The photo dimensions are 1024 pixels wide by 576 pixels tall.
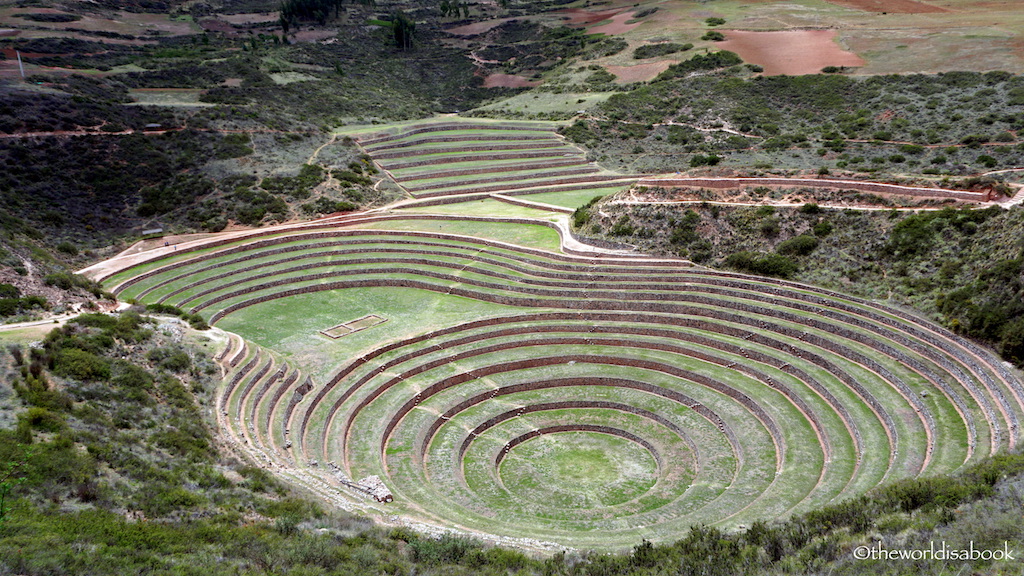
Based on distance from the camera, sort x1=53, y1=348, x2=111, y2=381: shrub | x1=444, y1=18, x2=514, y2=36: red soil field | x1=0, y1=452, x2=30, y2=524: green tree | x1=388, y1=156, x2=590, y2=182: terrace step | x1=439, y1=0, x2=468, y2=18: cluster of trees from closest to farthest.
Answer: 1. x1=0, y1=452, x2=30, y2=524: green tree
2. x1=53, y1=348, x2=111, y2=381: shrub
3. x1=388, y1=156, x2=590, y2=182: terrace step
4. x1=444, y1=18, x2=514, y2=36: red soil field
5. x1=439, y1=0, x2=468, y2=18: cluster of trees

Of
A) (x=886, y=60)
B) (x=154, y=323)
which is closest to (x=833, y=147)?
(x=886, y=60)

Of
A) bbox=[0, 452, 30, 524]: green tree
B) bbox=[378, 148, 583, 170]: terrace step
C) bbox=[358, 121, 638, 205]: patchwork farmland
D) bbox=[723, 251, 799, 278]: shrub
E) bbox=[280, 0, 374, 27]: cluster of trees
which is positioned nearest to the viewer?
bbox=[0, 452, 30, 524]: green tree

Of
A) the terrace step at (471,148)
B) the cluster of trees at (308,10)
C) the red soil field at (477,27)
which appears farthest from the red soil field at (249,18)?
the terrace step at (471,148)

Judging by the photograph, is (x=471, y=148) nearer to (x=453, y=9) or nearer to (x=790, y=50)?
(x=790, y=50)

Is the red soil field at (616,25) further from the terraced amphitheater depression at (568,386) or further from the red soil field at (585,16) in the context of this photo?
the terraced amphitheater depression at (568,386)

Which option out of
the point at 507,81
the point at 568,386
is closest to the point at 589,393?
the point at 568,386

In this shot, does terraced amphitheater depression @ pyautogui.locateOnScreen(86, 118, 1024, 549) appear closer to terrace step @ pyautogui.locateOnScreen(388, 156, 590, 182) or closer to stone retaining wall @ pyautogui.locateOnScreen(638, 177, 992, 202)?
stone retaining wall @ pyautogui.locateOnScreen(638, 177, 992, 202)

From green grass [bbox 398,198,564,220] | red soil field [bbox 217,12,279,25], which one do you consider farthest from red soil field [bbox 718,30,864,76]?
red soil field [bbox 217,12,279,25]
